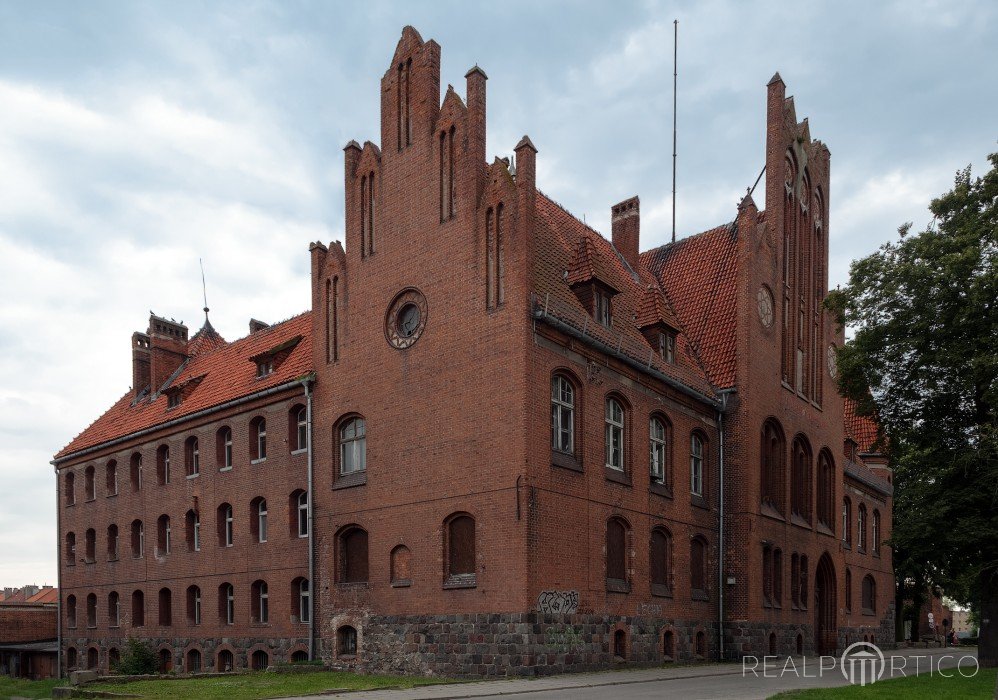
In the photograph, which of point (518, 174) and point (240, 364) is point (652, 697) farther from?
point (240, 364)

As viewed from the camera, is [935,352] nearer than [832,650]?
Yes

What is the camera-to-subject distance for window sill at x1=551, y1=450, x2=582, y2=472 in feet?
75.3

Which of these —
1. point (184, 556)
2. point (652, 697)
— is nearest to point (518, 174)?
point (652, 697)

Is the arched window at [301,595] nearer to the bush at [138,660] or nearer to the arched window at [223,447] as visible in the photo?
the arched window at [223,447]

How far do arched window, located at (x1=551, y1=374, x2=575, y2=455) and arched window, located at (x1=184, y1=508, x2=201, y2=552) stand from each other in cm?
1438

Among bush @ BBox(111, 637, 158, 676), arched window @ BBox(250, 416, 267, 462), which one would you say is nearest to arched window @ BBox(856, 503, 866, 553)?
arched window @ BBox(250, 416, 267, 462)

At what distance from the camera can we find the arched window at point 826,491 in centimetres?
3472

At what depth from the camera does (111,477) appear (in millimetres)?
37406

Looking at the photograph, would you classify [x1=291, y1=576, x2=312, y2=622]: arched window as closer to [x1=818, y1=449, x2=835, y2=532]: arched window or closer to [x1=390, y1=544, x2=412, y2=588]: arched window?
[x1=390, y1=544, x2=412, y2=588]: arched window

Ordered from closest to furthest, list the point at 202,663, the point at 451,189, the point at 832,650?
the point at 451,189
the point at 202,663
the point at 832,650

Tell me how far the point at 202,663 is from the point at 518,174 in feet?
60.5

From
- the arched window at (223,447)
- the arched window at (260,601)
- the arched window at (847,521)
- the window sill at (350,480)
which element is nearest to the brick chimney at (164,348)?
the arched window at (223,447)

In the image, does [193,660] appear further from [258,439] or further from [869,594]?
[869,594]

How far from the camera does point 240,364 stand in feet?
→ 113
